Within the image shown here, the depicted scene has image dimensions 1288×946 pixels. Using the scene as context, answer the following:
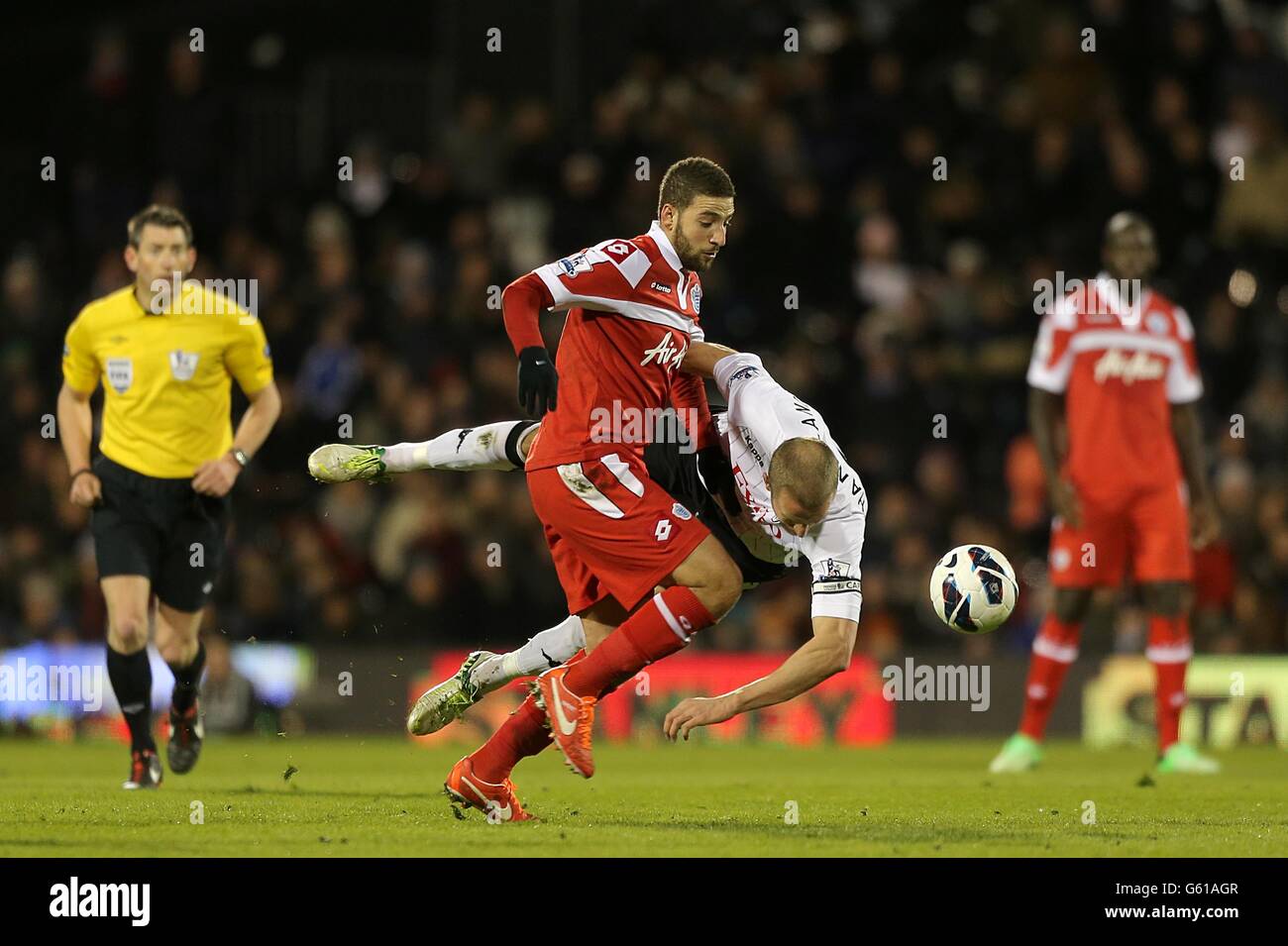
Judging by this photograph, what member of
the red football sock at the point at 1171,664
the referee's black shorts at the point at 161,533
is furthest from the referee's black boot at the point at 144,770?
the red football sock at the point at 1171,664

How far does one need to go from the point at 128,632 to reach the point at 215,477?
79 cm

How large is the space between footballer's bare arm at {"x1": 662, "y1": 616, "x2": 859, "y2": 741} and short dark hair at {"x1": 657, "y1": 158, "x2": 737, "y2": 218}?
1595 mm

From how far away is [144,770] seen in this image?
28.3ft

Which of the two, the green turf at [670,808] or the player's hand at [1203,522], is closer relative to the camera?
the green turf at [670,808]

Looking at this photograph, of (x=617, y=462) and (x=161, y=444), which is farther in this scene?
(x=161, y=444)

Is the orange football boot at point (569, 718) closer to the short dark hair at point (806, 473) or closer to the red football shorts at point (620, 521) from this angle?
the red football shorts at point (620, 521)

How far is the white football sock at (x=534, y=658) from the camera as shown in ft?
25.3

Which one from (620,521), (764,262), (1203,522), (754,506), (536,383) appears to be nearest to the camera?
(536,383)

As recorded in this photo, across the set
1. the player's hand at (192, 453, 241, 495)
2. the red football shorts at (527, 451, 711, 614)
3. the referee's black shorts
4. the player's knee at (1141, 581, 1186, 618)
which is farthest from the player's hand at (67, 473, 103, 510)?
the player's knee at (1141, 581, 1186, 618)

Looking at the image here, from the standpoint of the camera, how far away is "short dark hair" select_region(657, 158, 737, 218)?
7176 mm

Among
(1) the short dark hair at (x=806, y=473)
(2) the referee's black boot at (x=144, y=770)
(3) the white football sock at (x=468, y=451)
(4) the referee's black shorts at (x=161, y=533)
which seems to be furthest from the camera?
(4) the referee's black shorts at (x=161, y=533)

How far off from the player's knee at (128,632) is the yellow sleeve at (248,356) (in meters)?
1.21

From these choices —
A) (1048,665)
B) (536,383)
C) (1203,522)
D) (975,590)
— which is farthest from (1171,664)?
(536,383)

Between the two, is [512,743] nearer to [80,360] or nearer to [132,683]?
[132,683]
